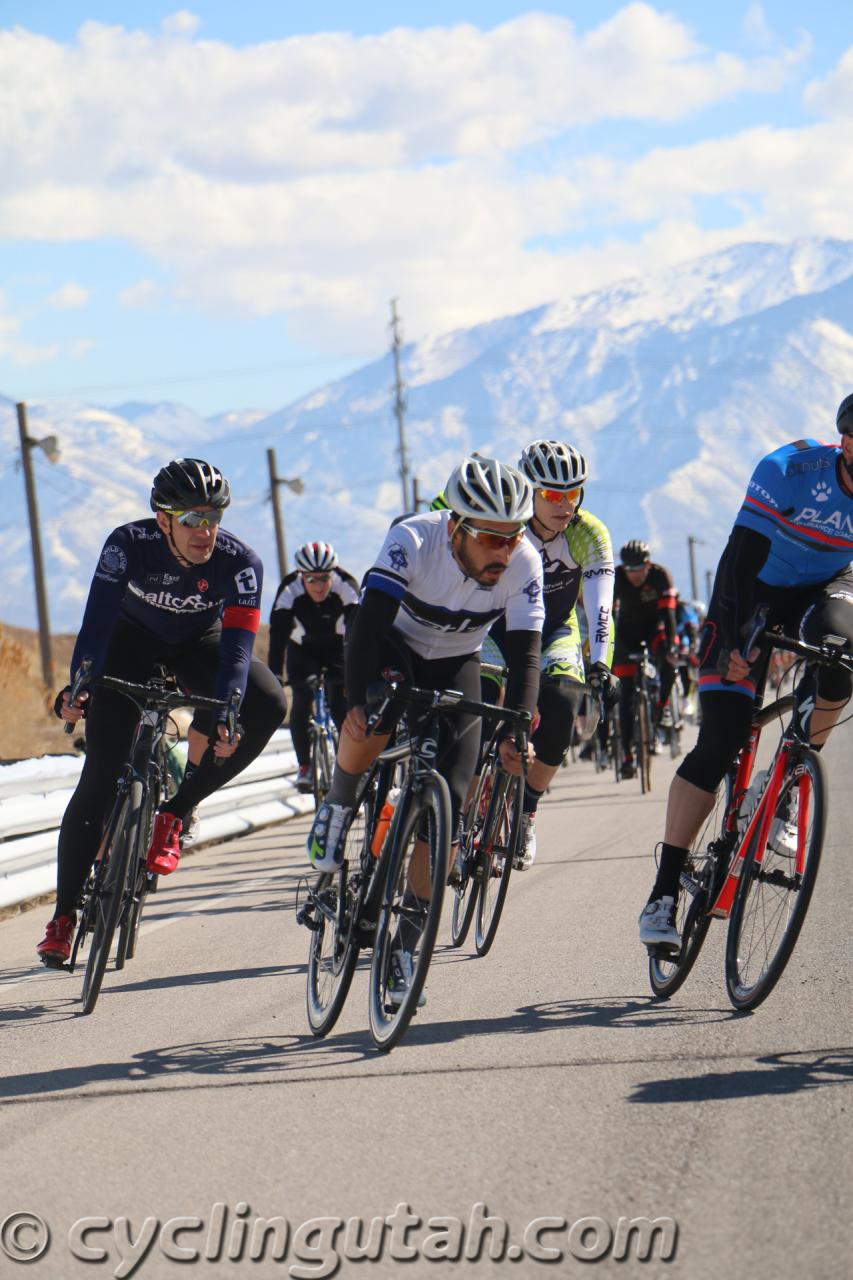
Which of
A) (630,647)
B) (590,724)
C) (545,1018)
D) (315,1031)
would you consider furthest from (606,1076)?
(590,724)

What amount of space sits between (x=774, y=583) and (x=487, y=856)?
1.98m

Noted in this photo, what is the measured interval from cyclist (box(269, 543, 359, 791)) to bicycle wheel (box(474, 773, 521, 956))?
605cm

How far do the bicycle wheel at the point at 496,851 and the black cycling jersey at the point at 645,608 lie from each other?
30.4ft

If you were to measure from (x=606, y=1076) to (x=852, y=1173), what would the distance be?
1.14 metres

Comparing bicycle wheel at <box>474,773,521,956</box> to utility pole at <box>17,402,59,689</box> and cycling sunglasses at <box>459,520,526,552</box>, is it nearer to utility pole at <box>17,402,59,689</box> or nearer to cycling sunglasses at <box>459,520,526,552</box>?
cycling sunglasses at <box>459,520,526,552</box>

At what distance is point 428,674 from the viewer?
631 centimetres

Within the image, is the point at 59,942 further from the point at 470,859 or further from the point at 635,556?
the point at 635,556

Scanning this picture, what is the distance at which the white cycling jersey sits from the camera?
585cm

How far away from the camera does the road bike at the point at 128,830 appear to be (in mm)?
6461

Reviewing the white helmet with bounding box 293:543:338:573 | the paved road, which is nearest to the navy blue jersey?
the paved road

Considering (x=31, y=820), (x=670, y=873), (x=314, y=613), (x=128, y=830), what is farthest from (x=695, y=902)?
(x=314, y=613)

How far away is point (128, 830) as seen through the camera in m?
6.57

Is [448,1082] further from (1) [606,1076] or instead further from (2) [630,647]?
(2) [630,647]

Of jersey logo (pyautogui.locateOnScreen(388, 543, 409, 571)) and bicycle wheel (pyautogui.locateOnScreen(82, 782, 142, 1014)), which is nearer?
jersey logo (pyautogui.locateOnScreen(388, 543, 409, 571))
